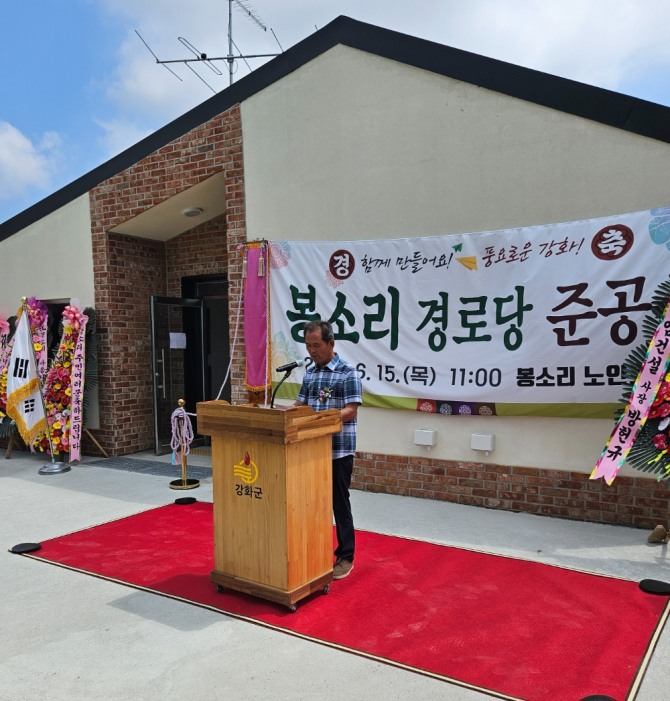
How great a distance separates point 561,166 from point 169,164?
3923 mm

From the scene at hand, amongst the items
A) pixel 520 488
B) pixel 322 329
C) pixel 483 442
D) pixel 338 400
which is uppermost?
pixel 322 329

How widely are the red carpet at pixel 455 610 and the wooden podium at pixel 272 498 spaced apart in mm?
141

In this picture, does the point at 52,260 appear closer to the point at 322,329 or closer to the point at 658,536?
the point at 322,329

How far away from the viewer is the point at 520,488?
4.57m

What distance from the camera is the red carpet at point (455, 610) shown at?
94.4 inches

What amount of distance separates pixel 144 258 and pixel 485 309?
174 inches

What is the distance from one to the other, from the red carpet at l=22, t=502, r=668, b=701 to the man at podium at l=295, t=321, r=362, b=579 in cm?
39

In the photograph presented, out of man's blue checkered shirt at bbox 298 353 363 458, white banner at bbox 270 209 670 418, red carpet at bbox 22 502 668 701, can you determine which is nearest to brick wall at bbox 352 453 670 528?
white banner at bbox 270 209 670 418

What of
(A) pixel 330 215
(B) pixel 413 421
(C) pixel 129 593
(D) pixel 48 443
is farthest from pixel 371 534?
(D) pixel 48 443

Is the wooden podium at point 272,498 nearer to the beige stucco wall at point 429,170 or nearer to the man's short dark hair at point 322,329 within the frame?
the man's short dark hair at point 322,329

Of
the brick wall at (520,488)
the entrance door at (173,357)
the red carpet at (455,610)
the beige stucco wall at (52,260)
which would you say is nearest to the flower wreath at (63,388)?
the beige stucco wall at (52,260)

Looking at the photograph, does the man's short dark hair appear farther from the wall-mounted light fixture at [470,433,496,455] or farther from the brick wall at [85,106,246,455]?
the brick wall at [85,106,246,455]

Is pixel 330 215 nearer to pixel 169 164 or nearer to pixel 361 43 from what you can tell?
pixel 361 43

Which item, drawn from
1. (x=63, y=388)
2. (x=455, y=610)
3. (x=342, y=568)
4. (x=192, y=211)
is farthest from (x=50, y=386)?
(x=455, y=610)
